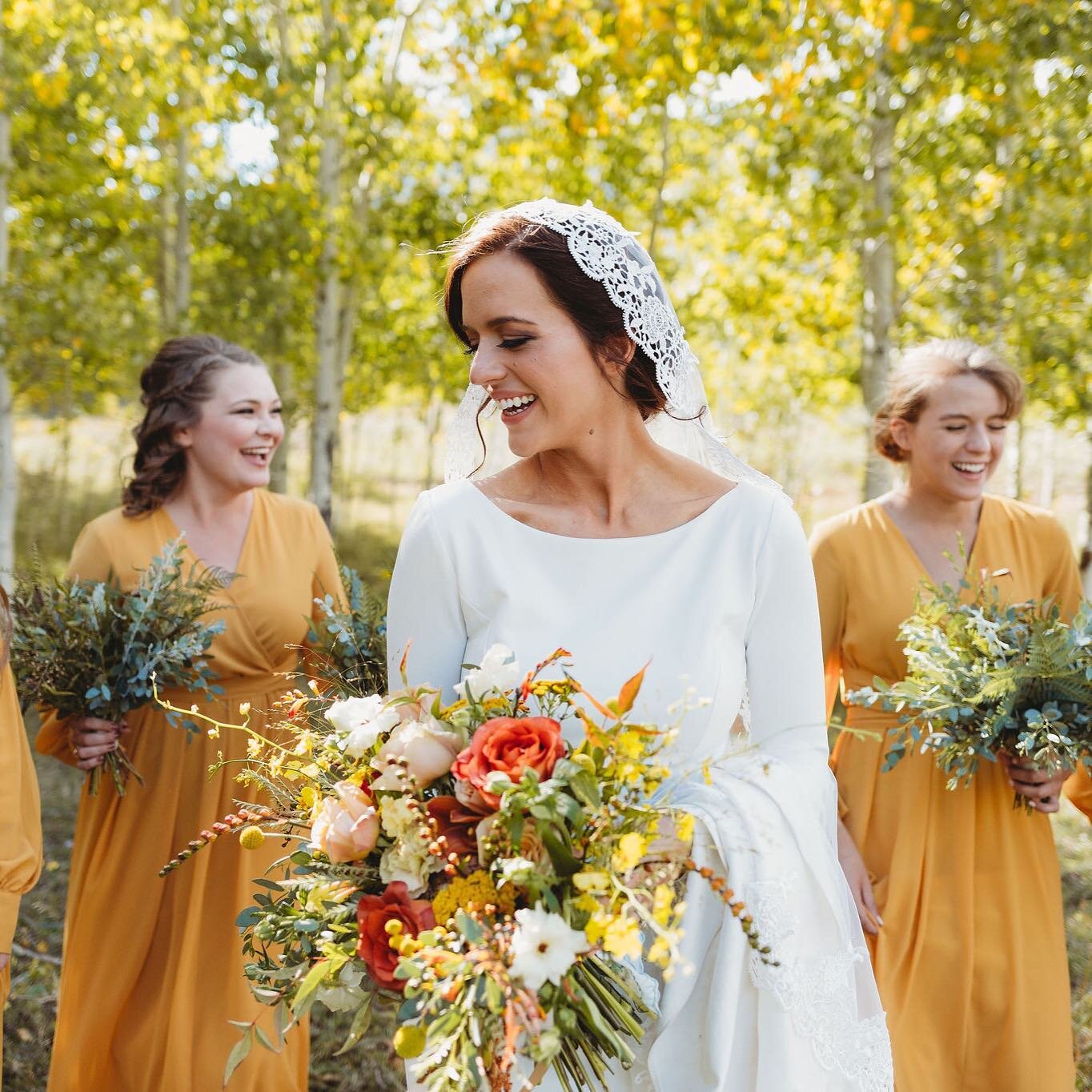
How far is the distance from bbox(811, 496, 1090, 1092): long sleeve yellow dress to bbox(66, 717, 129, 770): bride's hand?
2.45 meters

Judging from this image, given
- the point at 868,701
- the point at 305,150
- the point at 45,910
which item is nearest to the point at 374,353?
the point at 305,150

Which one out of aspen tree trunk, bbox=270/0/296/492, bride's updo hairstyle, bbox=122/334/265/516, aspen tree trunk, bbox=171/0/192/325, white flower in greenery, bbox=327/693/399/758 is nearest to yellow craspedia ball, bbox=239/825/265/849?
white flower in greenery, bbox=327/693/399/758

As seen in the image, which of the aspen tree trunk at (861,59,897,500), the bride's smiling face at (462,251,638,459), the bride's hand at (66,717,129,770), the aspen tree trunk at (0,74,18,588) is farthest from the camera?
the aspen tree trunk at (0,74,18,588)

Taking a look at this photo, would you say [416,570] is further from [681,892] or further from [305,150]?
[305,150]

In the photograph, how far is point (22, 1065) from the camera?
4688 mm

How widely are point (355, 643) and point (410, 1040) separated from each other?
6.75 feet

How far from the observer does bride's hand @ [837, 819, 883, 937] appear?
370 cm

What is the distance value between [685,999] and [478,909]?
71 cm

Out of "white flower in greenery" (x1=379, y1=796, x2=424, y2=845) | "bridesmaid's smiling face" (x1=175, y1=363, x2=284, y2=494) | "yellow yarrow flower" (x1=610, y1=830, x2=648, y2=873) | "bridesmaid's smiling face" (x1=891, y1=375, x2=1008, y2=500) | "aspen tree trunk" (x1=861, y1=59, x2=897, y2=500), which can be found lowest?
"white flower in greenery" (x1=379, y1=796, x2=424, y2=845)

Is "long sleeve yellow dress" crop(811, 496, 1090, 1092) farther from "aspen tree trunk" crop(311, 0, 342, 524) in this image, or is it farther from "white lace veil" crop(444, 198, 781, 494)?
"aspen tree trunk" crop(311, 0, 342, 524)

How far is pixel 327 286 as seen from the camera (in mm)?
10773

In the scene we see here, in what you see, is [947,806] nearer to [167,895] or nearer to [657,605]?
[657,605]

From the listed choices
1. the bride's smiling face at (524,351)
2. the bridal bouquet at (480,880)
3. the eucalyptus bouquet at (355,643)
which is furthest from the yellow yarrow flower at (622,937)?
the eucalyptus bouquet at (355,643)

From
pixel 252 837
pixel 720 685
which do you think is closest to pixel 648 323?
pixel 720 685
